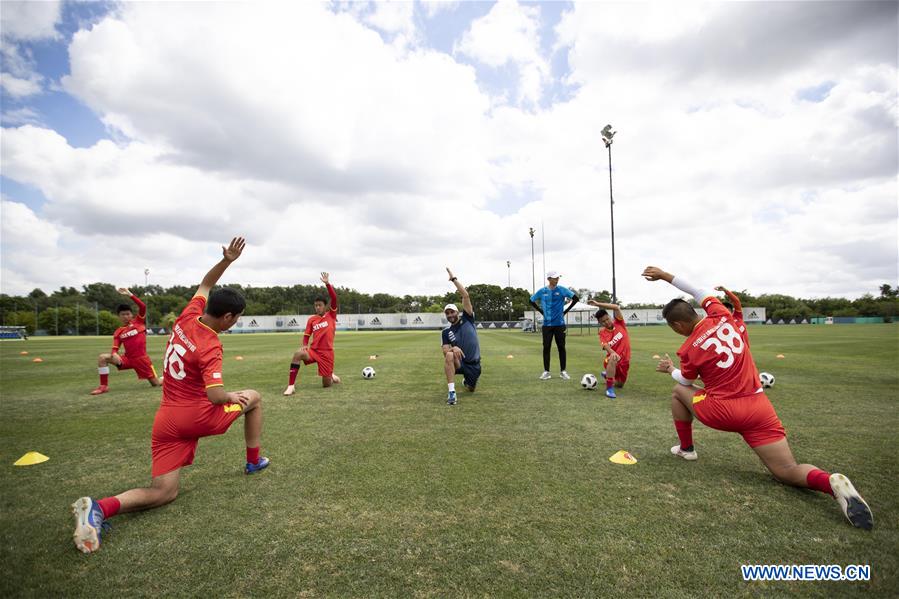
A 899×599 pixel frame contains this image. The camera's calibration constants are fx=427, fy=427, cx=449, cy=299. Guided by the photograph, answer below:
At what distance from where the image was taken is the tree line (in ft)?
248

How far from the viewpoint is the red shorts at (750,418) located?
12.8ft

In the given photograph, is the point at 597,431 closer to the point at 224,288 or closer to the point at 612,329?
the point at 612,329

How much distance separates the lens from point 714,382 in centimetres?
426

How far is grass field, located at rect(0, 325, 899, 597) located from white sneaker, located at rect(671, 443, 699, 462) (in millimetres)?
97

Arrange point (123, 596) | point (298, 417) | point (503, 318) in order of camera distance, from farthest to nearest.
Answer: point (503, 318) → point (298, 417) → point (123, 596)

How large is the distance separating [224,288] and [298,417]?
3.63 m

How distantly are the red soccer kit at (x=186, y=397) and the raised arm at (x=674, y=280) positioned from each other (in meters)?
4.53

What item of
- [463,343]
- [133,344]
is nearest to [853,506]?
[463,343]

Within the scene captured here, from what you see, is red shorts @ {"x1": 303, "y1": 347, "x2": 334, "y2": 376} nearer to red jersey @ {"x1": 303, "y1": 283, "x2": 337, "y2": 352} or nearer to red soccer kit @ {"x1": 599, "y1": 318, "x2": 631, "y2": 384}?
red jersey @ {"x1": 303, "y1": 283, "x2": 337, "y2": 352}

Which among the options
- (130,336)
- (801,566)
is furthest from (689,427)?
(130,336)

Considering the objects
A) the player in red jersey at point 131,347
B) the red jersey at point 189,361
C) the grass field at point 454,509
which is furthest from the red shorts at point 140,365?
the red jersey at point 189,361

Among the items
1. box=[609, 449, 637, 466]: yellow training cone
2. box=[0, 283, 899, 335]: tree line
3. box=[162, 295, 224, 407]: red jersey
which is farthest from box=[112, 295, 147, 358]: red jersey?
box=[0, 283, 899, 335]: tree line

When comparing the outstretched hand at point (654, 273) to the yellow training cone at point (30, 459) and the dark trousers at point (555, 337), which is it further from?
the yellow training cone at point (30, 459)

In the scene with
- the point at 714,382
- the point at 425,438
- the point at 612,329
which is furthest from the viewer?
the point at 612,329
